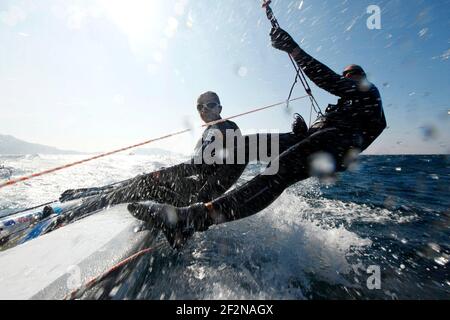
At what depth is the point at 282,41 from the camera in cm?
295

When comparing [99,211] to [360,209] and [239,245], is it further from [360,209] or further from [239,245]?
[360,209]

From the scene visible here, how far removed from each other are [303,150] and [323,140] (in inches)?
10.2

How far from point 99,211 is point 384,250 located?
3912 mm

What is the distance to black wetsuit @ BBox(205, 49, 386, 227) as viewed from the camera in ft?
7.41

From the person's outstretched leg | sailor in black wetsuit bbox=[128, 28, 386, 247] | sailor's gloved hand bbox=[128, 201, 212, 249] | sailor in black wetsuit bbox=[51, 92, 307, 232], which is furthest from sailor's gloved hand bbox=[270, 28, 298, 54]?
sailor's gloved hand bbox=[128, 201, 212, 249]

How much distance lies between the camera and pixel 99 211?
348cm

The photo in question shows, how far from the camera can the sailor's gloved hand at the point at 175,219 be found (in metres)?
2.10

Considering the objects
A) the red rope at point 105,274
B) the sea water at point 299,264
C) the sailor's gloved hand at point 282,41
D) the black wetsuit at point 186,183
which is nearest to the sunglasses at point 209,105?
the black wetsuit at point 186,183

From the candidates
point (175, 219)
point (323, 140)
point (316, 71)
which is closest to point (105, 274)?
point (175, 219)

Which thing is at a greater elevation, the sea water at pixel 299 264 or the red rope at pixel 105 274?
the red rope at pixel 105 274

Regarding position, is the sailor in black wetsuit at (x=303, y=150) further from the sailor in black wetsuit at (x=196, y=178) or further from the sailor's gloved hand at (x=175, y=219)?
the sailor in black wetsuit at (x=196, y=178)

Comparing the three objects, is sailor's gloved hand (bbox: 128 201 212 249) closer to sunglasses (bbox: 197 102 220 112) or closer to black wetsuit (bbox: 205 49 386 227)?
black wetsuit (bbox: 205 49 386 227)

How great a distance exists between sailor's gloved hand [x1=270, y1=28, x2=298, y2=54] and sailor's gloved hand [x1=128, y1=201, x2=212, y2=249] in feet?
7.46

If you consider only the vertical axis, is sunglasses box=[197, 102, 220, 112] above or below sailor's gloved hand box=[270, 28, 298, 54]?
below
